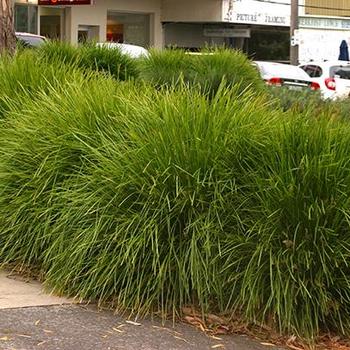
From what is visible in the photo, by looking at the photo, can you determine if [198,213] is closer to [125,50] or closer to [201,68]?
[201,68]

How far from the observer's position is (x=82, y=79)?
7.55m

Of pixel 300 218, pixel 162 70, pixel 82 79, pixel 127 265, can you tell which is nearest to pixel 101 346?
pixel 127 265

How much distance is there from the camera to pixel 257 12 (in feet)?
117

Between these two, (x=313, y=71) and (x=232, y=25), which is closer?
(x=313, y=71)

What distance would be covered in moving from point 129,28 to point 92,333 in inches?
1197

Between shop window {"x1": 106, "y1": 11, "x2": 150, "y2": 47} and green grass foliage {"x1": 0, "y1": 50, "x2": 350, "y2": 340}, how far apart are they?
2789cm

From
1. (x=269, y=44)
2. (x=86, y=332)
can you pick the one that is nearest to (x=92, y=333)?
(x=86, y=332)

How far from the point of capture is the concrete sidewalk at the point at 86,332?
4.58m

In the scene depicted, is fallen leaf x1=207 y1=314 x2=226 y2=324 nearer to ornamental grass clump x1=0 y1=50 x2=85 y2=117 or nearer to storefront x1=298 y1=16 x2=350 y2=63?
ornamental grass clump x1=0 y1=50 x2=85 y2=117

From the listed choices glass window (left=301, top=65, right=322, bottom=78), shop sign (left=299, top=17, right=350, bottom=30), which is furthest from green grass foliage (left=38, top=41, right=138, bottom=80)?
shop sign (left=299, top=17, right=350, bottom=30)

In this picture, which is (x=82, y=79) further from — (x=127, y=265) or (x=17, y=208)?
(x=127, y=265)

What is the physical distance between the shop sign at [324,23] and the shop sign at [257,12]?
1576 millimetres

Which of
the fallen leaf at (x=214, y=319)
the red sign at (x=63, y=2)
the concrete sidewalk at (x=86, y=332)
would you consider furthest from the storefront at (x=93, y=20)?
the fallen leaf at (x=214, y=319)

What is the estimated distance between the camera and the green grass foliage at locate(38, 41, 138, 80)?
10844mm
